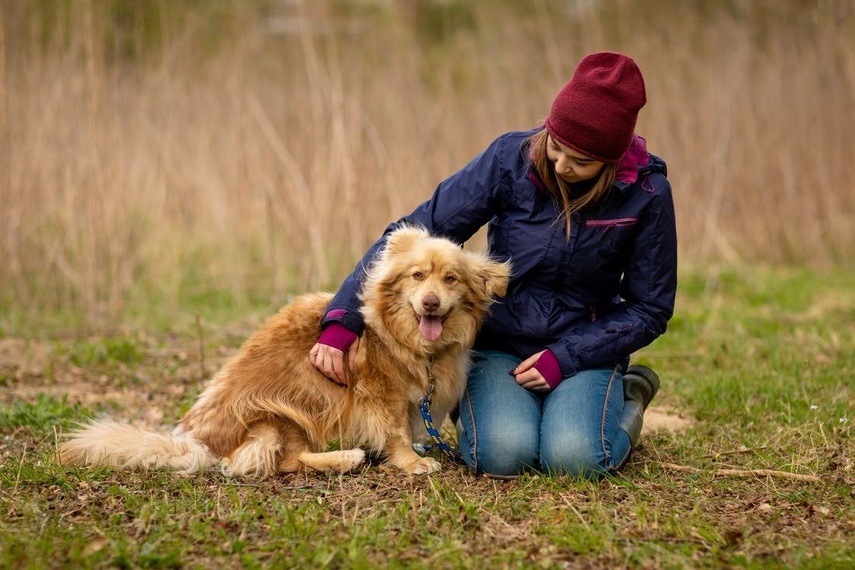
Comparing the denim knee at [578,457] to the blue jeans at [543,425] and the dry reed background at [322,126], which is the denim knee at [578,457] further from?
the dry reed background at [322,126]

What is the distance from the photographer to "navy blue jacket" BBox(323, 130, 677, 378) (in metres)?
3.52

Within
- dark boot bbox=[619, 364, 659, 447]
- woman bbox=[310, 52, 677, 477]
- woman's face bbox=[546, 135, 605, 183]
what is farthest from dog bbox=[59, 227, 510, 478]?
→ dark boot bbox=[619, 364, 659, 447]

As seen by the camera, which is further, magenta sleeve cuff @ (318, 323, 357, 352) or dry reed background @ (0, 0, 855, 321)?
dry reed background @ (0, 0, 855, 321)

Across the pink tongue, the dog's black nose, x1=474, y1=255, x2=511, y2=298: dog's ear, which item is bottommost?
the pink tongue

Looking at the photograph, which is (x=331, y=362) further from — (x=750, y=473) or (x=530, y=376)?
(x=750, y=473)

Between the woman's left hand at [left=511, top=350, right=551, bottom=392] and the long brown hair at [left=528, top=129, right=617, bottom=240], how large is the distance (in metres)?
0.55

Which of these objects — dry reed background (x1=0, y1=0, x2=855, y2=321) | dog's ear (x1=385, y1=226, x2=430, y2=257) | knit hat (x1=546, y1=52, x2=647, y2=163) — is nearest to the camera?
knit hat (x1=546, y1=52, x2=647, y2=163)

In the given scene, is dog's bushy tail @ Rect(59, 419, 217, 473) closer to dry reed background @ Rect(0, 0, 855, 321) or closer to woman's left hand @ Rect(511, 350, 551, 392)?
woman's left hand @ Rect(511, 350, 551, 392)

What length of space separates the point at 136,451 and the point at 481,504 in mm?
1418

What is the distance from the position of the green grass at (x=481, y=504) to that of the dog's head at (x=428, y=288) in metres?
0.59

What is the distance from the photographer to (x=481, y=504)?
3031 mm

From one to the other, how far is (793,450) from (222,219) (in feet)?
20.6

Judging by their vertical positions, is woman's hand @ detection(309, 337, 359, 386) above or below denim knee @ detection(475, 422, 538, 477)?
above

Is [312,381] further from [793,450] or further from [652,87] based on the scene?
[652,87]
